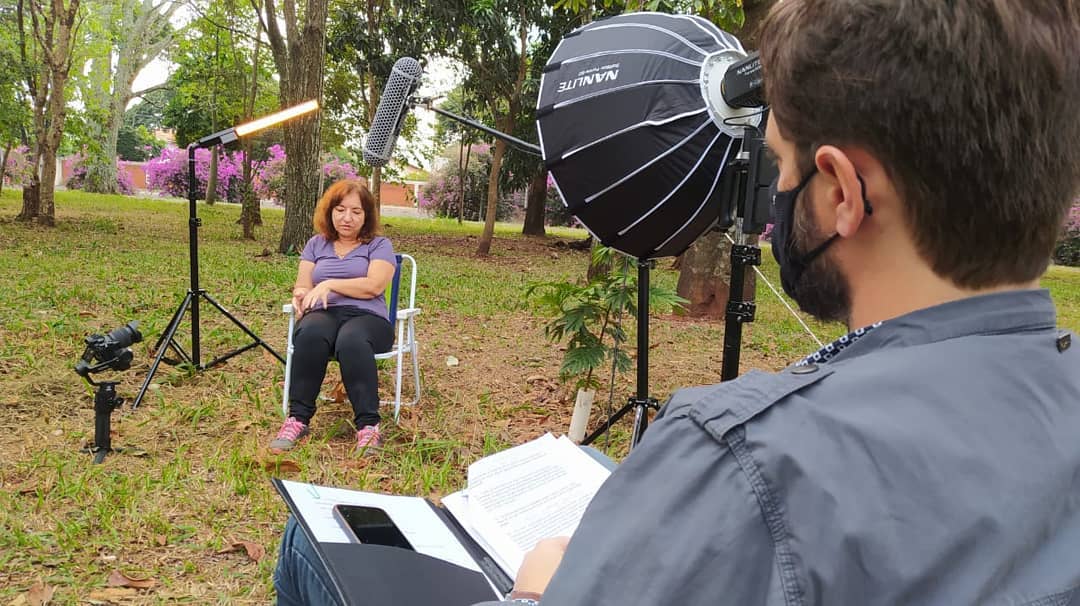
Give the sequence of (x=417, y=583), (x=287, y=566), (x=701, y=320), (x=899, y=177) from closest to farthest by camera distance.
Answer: (x=899, y=177) < (x=417, y=583) < (x=287, y=566) < (x=701, y=320)

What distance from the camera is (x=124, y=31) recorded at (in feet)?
84.7

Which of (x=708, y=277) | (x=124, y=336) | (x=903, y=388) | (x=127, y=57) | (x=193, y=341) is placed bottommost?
(x=193, y=341)

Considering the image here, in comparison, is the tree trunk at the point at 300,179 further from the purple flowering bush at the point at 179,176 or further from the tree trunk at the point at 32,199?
the purple flowering bush at the point at 179,176

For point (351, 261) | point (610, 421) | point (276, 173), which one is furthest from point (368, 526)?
point (276, 173)

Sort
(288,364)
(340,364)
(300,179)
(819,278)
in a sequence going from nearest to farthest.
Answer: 1. (819,278)
2. (340,364)
3. (288,364)
4. (300,179)

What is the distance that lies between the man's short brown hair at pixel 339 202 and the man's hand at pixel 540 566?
3.17m

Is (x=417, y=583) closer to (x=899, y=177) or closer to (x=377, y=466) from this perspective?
(x=899, y=177)

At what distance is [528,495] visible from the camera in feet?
4.43

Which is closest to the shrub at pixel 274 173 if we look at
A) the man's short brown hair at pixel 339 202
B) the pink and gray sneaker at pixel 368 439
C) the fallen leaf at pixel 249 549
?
the man's short brown hair at pixel 339 202

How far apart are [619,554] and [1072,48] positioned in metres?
0.60

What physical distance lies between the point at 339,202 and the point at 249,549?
1944 millimetres

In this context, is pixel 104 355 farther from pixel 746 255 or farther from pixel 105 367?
pixel 746 255

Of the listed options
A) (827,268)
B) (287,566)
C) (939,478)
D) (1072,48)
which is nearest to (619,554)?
(939,478)

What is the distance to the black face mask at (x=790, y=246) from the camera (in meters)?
0.83
